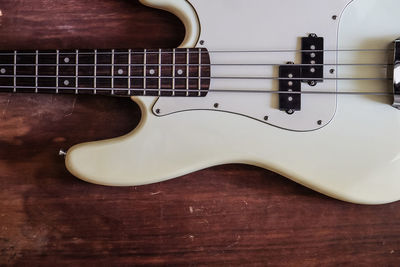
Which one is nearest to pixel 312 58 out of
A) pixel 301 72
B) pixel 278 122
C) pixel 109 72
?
pixel 301 72

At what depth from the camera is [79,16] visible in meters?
0.87

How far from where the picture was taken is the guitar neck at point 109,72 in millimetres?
754

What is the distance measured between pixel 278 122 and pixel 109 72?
372 millimetres

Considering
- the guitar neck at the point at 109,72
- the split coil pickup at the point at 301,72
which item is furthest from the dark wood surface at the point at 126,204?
the split coil pickup at the point at 301,72

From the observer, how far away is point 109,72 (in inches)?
30.4

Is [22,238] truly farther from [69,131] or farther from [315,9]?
[315,9]

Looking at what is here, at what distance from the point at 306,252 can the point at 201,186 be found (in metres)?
0.28

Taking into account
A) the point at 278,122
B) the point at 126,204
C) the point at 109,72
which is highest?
the point at 109,72

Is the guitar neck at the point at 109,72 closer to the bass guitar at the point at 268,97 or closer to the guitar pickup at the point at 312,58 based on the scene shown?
the bass guitar at the point at 268,97

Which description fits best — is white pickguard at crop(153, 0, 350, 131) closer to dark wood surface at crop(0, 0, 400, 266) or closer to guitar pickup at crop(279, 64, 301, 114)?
guitar pickup at crop(279, 64, 301, 114)

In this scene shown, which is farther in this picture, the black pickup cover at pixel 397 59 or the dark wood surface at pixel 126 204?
the dark wood surface at pixel 126 204

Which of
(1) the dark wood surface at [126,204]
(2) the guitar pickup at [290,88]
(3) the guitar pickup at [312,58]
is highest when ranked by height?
(3) the guitar pickup at [312,58]

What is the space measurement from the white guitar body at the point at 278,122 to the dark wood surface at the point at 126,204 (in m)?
0.10

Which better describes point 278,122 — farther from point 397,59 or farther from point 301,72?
point 397,59
